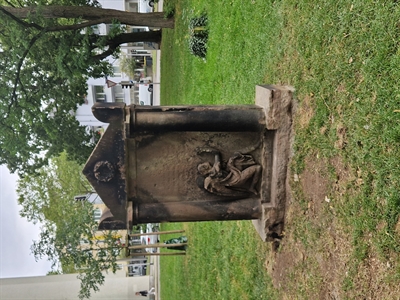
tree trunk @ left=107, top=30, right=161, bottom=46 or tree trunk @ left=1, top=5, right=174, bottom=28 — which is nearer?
tree trunk @ left=1, top=5, right=174, bottom=28

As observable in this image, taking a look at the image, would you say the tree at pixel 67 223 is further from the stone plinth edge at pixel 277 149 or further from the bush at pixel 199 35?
the stone plinth edge at pixel 277 149

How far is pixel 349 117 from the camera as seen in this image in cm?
409

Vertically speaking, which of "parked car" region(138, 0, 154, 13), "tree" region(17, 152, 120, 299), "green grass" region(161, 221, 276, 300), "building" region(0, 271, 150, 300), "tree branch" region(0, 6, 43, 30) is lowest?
"building" region(0, 271, 150, 300)

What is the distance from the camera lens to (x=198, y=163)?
19.0 feet

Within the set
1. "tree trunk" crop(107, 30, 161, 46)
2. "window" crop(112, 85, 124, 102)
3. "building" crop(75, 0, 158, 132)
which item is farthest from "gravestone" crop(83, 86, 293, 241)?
"window" crop(112, 85, 124, 102)

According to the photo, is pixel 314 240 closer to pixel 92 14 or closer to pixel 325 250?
pixel 325 250

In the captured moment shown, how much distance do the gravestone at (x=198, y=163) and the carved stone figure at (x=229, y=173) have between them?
0.01 metres

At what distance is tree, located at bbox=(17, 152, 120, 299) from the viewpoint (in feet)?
45.6

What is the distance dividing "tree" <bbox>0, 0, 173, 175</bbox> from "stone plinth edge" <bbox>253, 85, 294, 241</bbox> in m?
9.12

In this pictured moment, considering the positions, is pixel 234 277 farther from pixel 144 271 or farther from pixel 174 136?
pixel 144 271

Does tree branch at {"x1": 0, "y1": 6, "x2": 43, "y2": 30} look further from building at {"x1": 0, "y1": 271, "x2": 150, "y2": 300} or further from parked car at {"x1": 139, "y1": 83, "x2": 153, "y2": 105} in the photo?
parked car at {"x1": 139, "y1": 83, "x2": 153, "y2": 105}

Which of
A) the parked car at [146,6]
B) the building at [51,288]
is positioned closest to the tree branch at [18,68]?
the building at [51,288]

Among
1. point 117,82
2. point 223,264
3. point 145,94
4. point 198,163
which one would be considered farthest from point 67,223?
point 117,82

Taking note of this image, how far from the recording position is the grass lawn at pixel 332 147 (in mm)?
3549
